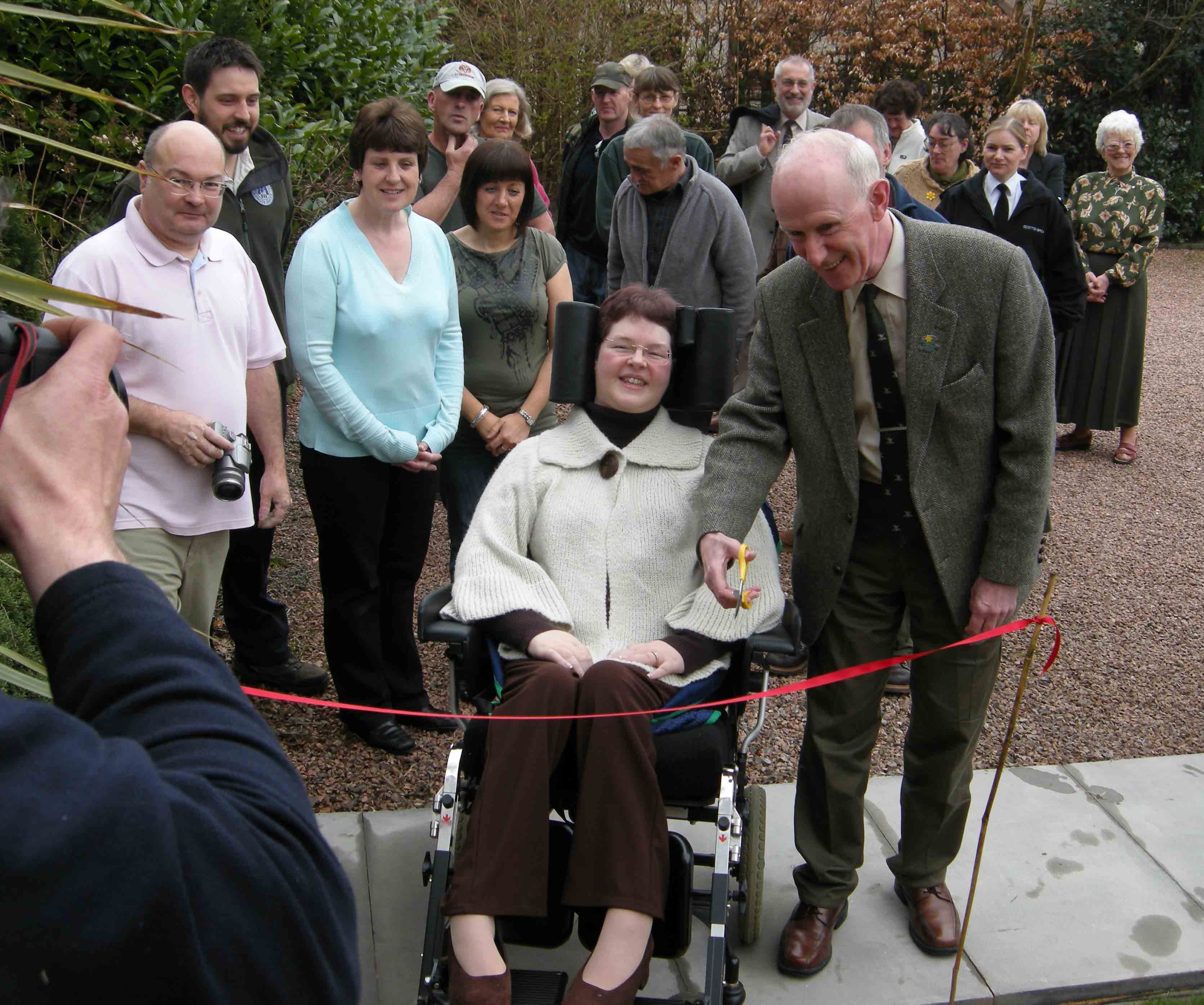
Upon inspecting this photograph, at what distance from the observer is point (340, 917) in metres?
0.92

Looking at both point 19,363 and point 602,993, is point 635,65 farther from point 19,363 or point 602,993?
point 19,363

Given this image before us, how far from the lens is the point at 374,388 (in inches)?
143

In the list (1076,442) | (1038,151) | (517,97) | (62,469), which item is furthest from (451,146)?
(1076,442)

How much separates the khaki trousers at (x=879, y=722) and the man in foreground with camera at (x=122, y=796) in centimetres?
212

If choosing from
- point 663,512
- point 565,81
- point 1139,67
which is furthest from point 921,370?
point 1139,67

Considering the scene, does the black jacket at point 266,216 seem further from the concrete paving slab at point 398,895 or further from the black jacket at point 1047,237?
the black jacket at point 1047,237

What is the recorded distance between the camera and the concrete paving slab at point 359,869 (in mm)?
2914

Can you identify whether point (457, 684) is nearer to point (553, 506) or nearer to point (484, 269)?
point (553, 506)

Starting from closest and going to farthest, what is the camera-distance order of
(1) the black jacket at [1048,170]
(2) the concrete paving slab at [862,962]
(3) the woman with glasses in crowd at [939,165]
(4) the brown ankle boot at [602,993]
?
(4) the brown ankle boot at [602,993], (2) the concrete paving slab at [862,962], (3) the woman with glasses in crowd at [939,165], (1) the black jacket at [1048,170]

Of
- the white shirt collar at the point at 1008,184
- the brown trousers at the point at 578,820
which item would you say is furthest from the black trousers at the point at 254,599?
the white shirt collar at the point at 1008,184

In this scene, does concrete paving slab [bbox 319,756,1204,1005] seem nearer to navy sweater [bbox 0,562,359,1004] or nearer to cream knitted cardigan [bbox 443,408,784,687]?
cream knitted cardigan [bbox 443,408,784,687]

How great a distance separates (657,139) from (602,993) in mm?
3494

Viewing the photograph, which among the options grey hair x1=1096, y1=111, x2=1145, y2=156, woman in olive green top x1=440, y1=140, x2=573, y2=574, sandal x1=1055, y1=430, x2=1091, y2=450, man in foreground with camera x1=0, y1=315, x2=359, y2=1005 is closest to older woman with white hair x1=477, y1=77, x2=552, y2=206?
woman in olive green top x1=440, y1=140, x2=573, y2=574

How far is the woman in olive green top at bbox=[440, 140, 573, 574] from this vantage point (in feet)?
13.3
